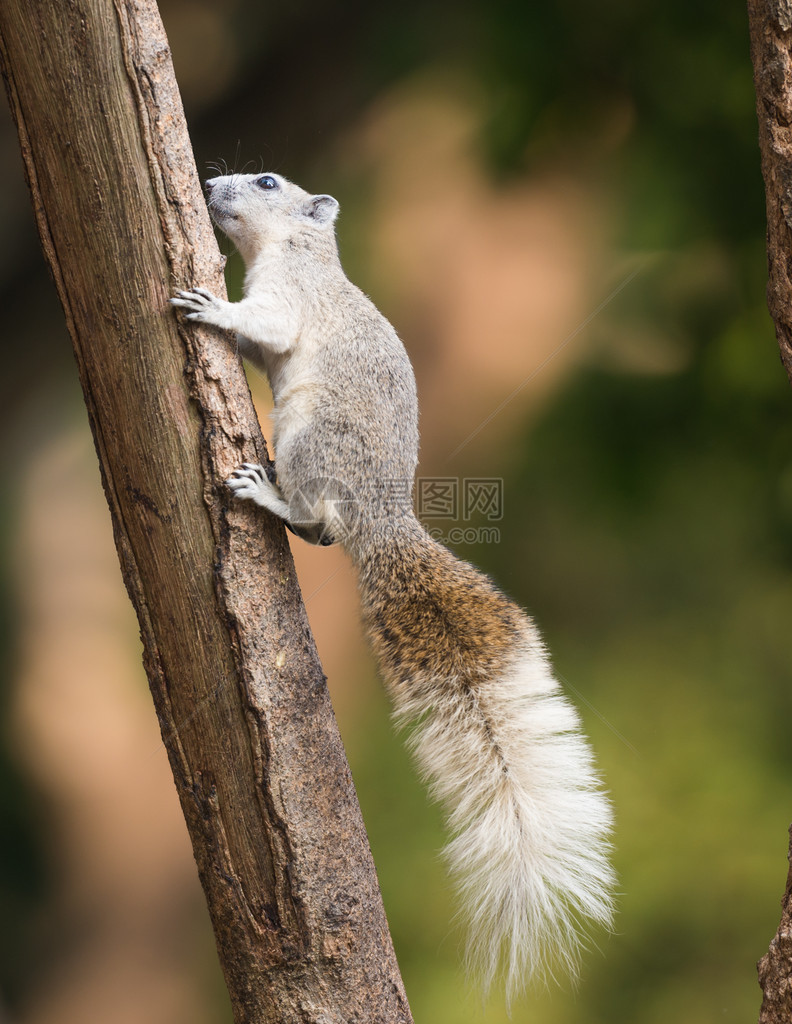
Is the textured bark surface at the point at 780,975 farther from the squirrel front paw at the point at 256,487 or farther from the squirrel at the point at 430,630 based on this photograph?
the squirrel front paw at the point at 256,487

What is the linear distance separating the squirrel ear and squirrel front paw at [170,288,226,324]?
820mm

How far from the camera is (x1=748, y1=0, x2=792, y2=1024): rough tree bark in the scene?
4.90 ft

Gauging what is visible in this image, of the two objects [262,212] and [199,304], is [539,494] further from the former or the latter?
[199,304]

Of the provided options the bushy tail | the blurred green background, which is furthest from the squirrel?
the blurred green background

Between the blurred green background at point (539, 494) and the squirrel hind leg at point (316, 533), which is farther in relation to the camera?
the blurred green background at point (539, 494)

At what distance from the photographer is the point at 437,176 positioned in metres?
3.10

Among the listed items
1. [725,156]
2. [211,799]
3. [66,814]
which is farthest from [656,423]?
[66,814]

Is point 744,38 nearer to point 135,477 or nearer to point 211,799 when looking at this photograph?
point 135,477

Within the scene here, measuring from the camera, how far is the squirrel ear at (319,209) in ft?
7.61

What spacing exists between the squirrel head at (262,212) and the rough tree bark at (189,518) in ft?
2.12

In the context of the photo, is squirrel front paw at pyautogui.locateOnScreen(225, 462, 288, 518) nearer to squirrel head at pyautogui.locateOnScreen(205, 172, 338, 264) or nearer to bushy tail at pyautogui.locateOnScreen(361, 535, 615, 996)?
bushy tail at pyautogui.locateOnScreen(361, 535, 615, 996)

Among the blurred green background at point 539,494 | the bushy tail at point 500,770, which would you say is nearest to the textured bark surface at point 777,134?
the bushy tail at point 500,770

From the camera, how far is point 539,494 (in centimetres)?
309

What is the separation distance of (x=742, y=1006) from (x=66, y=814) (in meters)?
2.47
